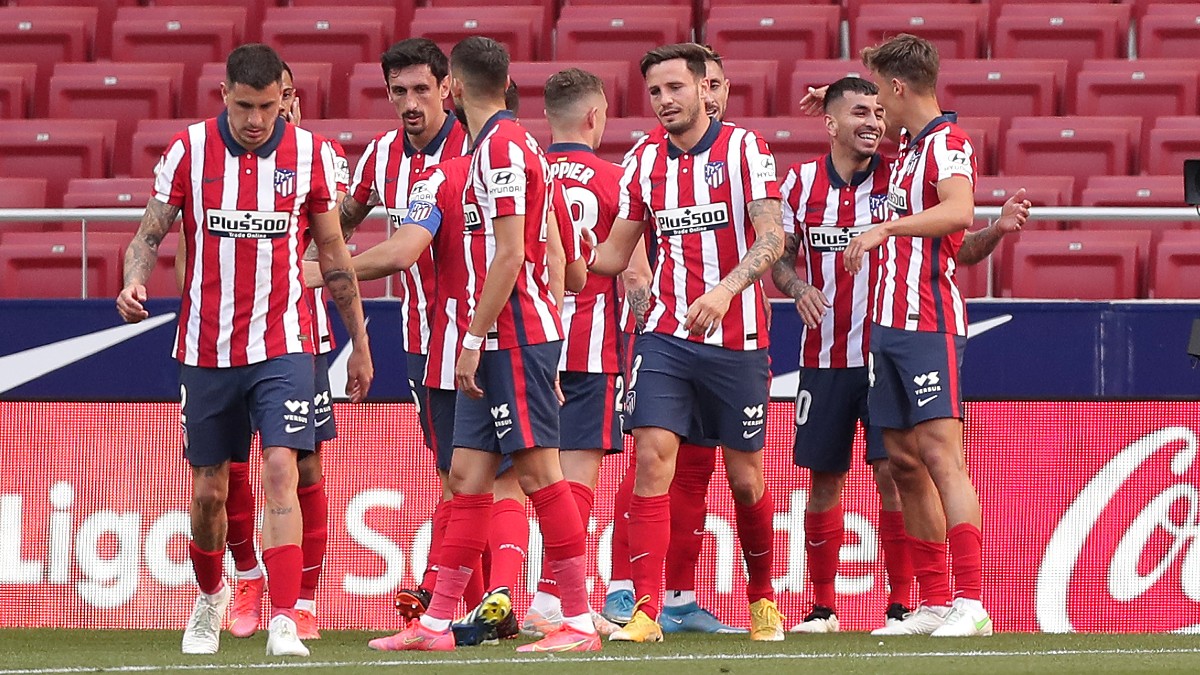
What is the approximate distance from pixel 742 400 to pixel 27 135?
19.7 ft

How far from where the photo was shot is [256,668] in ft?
16.4

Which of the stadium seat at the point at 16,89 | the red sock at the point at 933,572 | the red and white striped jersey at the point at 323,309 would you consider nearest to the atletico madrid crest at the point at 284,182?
the red and white striped jersey at the point at 323,309

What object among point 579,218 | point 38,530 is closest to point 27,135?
point 38,530

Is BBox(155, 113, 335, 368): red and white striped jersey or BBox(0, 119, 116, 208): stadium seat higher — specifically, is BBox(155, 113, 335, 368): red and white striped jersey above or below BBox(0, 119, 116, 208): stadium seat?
below

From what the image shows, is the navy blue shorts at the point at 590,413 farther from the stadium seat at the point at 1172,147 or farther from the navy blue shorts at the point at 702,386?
the stadium seat at the point at 1172,147

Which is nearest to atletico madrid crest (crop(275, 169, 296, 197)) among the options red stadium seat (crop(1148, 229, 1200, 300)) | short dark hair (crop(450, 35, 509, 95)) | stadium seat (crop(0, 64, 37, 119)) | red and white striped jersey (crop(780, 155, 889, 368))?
short dark hair (crop(450, 35, 509, 95))

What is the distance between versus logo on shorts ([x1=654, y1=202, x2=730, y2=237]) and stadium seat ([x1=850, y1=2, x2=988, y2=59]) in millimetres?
5060

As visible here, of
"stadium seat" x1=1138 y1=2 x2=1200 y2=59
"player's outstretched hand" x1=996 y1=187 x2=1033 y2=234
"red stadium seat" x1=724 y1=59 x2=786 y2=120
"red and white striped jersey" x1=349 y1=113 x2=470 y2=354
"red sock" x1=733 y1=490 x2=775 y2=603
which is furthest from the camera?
"stadium seat" x1=1138 y1=2 x2=1200 y2=59

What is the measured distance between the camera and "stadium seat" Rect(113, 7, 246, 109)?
1168 centimetres

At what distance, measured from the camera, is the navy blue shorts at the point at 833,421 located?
21.8 feet

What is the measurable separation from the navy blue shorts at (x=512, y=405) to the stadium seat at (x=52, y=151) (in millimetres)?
5632

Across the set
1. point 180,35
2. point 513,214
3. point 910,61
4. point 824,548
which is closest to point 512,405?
point 513,214

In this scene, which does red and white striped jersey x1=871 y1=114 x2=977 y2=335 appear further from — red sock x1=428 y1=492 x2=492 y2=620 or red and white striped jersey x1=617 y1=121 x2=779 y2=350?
red sock x1=428 y1=492 x2=492 y2=620

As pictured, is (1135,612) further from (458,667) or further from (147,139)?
(147,139)
